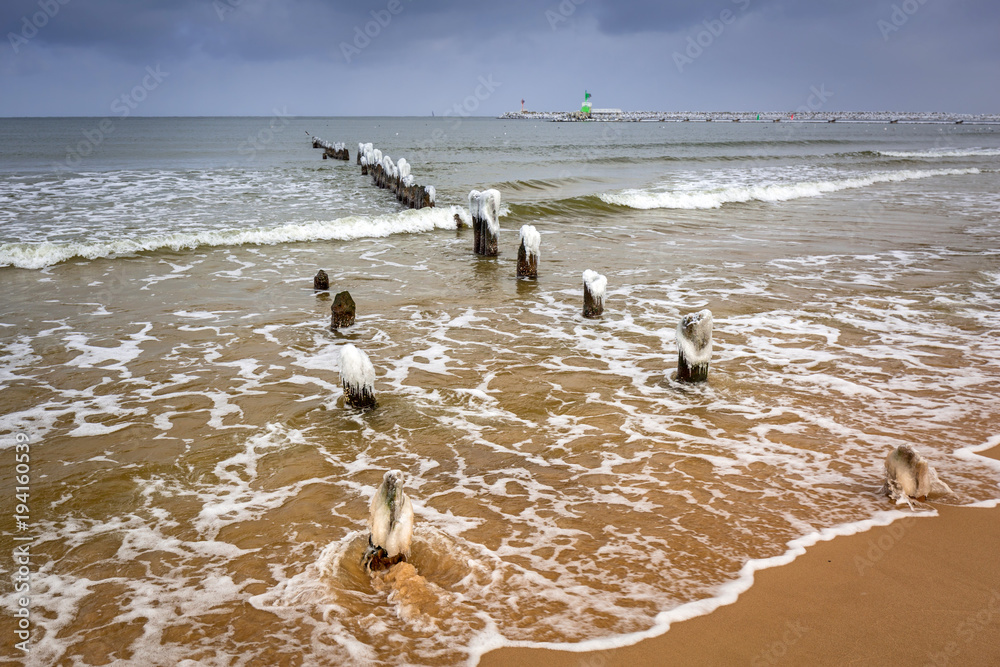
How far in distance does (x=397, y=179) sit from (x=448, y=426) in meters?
17.9

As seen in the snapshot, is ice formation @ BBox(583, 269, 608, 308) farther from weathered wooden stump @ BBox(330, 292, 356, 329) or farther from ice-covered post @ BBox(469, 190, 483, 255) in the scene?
ice-covered post @ BBox(469, 190, 483, 255)

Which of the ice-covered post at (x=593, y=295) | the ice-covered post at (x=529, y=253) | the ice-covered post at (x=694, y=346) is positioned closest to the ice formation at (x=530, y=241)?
the ice-covered post at (x=529, y=253)

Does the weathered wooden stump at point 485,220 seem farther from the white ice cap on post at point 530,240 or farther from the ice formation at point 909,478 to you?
the ice formation at point 909,478

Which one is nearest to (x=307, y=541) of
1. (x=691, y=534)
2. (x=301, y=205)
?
(x=691, y=534)

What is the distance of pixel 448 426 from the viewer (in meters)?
5.63

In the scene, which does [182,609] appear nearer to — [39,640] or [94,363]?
[39,640]

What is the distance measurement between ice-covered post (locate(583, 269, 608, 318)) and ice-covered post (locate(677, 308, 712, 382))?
2.40 m

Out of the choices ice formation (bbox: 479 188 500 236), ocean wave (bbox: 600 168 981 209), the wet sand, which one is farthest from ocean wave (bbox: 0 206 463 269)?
the wet sand

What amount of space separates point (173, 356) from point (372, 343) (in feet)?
7.27

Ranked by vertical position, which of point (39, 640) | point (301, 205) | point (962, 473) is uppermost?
point (301, 205)

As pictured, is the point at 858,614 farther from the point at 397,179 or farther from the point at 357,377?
the point at 397,179

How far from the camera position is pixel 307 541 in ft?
13.1

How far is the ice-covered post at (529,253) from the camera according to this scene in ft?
35.8

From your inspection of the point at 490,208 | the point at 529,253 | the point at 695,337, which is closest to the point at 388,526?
the point at 695,337
